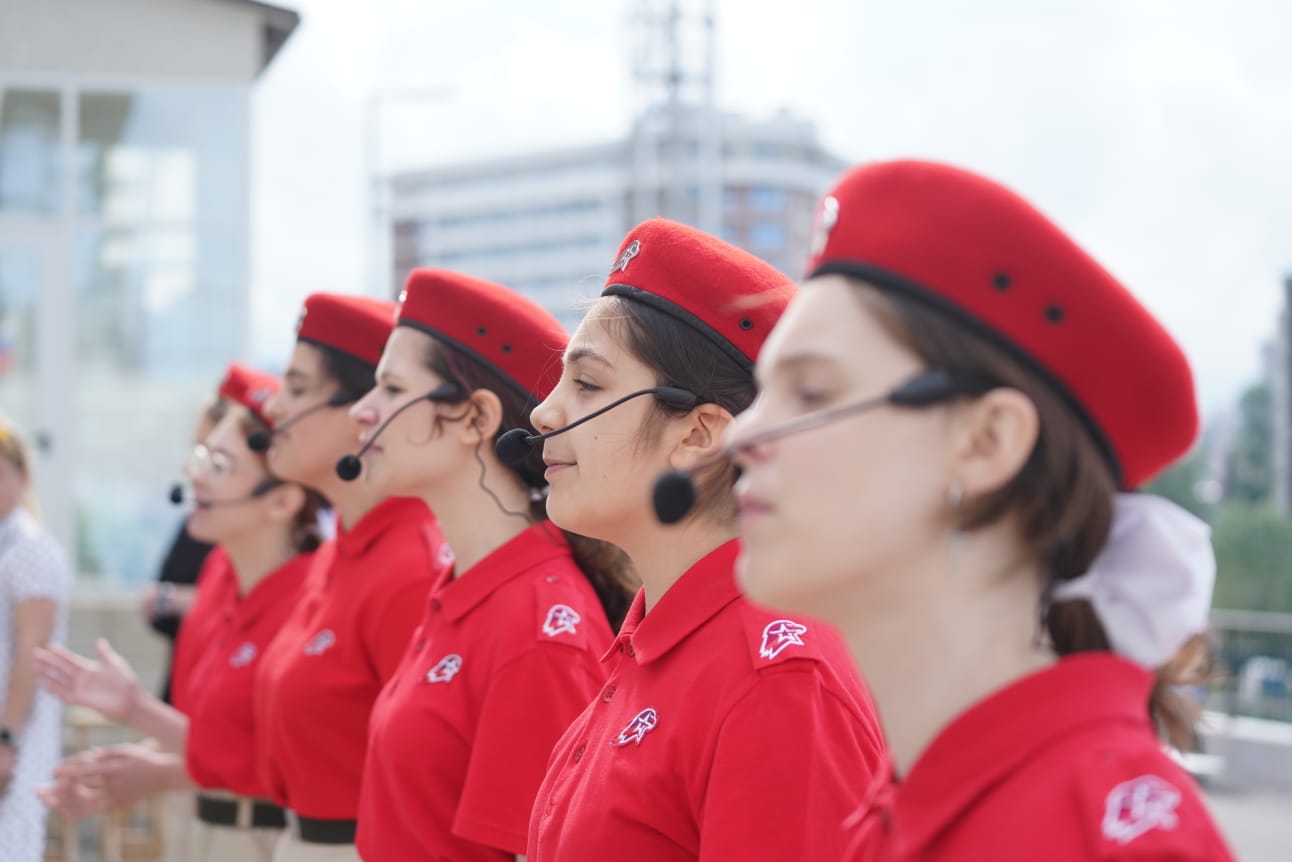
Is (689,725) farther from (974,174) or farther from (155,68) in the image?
(155,68)

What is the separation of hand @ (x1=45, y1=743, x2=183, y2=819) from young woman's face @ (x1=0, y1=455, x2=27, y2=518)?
1194mm

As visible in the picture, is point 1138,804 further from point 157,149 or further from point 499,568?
point 157,149

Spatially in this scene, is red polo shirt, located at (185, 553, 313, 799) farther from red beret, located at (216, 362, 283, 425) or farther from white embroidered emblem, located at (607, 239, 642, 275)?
white embroidered emblem, located at (607, 239, 642, 275)

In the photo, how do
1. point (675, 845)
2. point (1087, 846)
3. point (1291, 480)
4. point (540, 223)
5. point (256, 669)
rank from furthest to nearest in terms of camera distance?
point (540, 223) < point (1291, 480) < point (256, 669) < point (675, 845) < point (1087, 846)

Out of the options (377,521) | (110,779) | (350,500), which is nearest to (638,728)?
(377,521)

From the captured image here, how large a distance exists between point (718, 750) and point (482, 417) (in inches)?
58.3

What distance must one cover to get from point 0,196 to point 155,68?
1.35 m

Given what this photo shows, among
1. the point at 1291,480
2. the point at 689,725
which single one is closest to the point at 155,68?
the point at 689,725

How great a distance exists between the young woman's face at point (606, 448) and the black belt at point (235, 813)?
2372 millimetres

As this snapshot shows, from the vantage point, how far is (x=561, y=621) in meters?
3.01

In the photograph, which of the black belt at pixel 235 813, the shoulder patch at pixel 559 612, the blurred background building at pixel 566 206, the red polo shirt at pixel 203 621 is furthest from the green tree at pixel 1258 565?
the blurred background building at pixel 566 206

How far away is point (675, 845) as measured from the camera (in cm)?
220

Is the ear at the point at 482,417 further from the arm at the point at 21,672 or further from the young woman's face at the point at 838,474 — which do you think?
the arm at the point at 21,672

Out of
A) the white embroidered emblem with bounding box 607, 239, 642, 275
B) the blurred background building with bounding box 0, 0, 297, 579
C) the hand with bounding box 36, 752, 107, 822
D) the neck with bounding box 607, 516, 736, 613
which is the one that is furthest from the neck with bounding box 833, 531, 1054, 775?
the blurred background building with bounding box 0, 0, 297, 579
